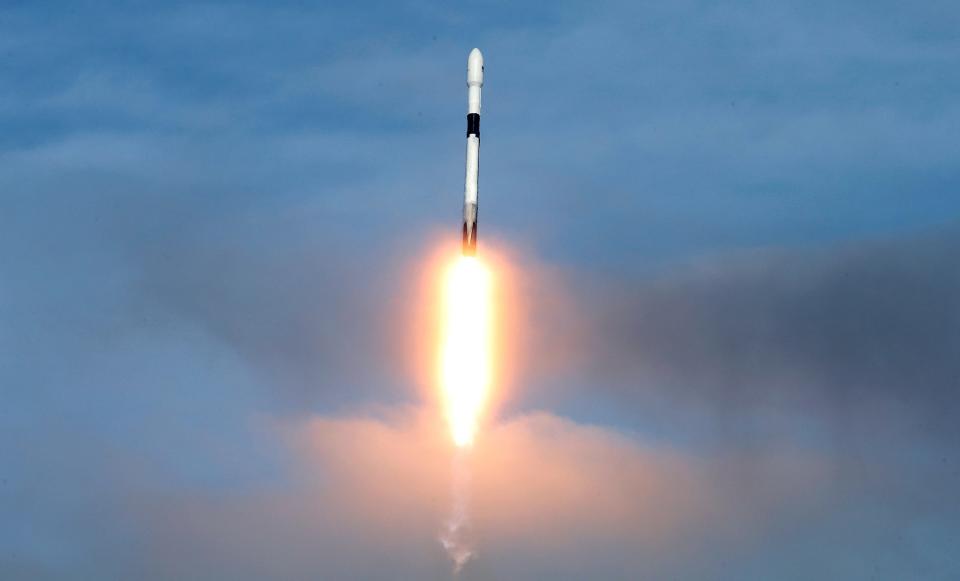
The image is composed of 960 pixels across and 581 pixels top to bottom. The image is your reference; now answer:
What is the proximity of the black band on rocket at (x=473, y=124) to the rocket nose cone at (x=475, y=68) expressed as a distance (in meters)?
2.74

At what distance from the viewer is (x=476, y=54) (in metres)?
111

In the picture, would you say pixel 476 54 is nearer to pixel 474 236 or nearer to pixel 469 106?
pixel 469 106

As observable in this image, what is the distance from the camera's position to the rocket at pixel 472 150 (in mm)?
106938

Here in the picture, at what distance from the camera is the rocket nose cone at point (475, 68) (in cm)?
11075

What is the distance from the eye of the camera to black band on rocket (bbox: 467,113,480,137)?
357ft

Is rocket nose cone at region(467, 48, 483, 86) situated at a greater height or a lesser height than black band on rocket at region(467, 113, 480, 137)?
greater

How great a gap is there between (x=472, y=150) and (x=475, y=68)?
20.2ft

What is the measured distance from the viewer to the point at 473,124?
109 m

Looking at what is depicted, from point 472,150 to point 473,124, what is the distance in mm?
1770

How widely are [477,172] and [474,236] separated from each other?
444cm

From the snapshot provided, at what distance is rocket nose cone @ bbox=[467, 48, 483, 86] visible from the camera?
111m

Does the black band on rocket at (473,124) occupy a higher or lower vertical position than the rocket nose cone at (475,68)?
lower

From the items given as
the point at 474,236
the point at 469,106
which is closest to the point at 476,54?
the point at 469,106

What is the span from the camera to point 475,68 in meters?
111
